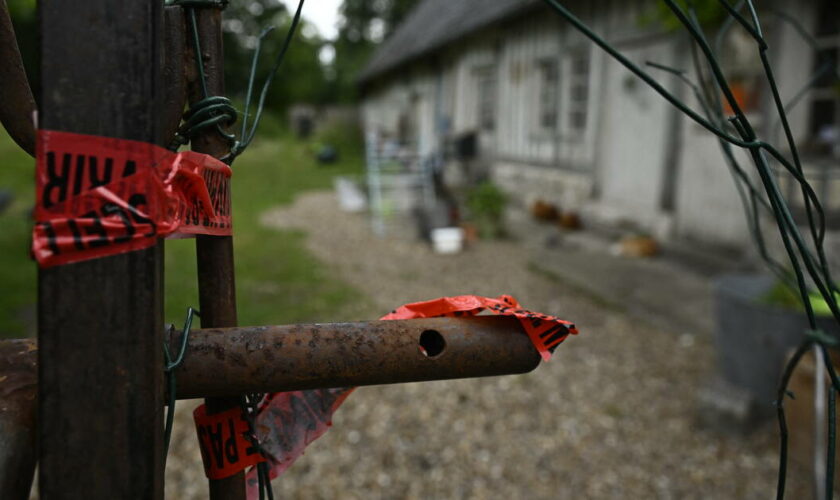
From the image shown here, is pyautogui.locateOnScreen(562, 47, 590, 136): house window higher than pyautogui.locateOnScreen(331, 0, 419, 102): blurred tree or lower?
lower

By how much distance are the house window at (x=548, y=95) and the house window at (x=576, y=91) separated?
0.23 meters

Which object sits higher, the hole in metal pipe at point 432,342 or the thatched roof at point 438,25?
the thatched roof at point 438,25

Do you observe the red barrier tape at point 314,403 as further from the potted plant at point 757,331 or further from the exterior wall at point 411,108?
the exterior wall at point 411,108

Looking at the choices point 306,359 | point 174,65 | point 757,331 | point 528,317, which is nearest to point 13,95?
point 174,65

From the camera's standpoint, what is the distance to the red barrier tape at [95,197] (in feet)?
2.10

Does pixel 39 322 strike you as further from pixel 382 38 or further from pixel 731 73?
pixel 382 38

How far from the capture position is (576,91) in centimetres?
845

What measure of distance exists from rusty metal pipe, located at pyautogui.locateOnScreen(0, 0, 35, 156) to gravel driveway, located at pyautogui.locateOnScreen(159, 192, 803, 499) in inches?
92.0

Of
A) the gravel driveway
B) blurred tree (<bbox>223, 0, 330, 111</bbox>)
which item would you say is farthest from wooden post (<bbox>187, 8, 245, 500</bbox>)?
blurred tree (<bbox>223, 0, 330, 111</bbox>)

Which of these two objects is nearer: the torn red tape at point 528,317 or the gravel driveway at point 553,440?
the torn red tape at point 528,317

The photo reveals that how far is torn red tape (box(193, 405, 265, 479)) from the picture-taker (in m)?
0.91

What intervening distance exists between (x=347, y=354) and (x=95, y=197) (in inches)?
13.8

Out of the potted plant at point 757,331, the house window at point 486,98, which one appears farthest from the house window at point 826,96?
the house window at point 486,98

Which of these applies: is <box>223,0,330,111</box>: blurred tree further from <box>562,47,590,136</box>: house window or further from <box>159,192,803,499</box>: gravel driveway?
<box>159,192,803,499</box>: gravel driveway
